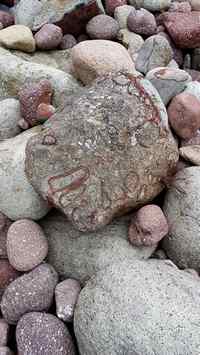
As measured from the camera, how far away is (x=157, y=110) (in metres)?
1.49

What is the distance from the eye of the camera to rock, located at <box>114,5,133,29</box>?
2.19m

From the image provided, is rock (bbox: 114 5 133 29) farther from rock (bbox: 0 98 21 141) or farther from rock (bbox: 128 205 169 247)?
rock (bbox: 128 205 169 247)

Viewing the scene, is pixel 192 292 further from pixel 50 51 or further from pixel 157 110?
pixel 50 51

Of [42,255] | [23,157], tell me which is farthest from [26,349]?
[23,157]

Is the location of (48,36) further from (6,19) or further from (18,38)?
(6,19)

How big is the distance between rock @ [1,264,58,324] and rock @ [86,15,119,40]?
3.91ft

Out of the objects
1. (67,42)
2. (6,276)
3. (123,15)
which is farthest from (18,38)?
(6,276)

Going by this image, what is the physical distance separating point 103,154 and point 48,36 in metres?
0.90

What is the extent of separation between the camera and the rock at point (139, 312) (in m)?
1.18

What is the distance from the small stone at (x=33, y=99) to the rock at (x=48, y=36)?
403 mm

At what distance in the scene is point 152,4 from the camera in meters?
2.25

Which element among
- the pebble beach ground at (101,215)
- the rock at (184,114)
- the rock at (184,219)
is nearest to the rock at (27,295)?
the pebble beach ground at (101,215)

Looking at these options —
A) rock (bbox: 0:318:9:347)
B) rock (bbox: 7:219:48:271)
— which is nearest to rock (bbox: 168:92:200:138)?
rock (bbox: 7:219:48:271)

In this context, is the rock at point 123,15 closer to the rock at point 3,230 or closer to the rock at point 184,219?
the rock at point 184,219
